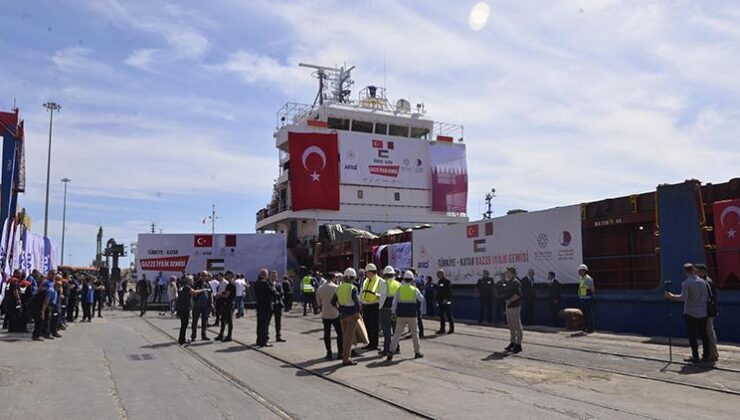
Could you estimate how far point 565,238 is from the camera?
18422mm

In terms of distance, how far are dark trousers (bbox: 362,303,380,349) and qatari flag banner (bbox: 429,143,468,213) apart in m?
32.8

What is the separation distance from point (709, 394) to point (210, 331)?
46.6ft

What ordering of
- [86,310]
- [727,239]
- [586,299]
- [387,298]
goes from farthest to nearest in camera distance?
[86,310] < [586,299] < [727,239] < [387,298]

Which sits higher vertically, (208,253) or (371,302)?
(208,253)

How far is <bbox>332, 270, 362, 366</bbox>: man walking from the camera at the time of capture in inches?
457

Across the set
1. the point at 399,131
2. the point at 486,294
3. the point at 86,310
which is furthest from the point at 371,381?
the point at 399,131

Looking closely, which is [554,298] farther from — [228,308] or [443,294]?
[228,308]

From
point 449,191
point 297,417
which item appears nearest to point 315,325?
point 297,417

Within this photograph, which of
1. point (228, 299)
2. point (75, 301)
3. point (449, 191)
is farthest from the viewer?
point (449, 191)

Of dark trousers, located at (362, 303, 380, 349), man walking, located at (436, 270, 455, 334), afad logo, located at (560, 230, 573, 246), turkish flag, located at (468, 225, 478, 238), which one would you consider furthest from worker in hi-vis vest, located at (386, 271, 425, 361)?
turkish flag, located at (468, 225, 478, 238)

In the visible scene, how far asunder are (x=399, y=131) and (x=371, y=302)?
35272mm

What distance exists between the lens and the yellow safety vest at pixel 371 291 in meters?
13.3

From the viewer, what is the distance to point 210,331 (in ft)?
62.5

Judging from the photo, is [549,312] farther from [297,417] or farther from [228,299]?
[297,417]
